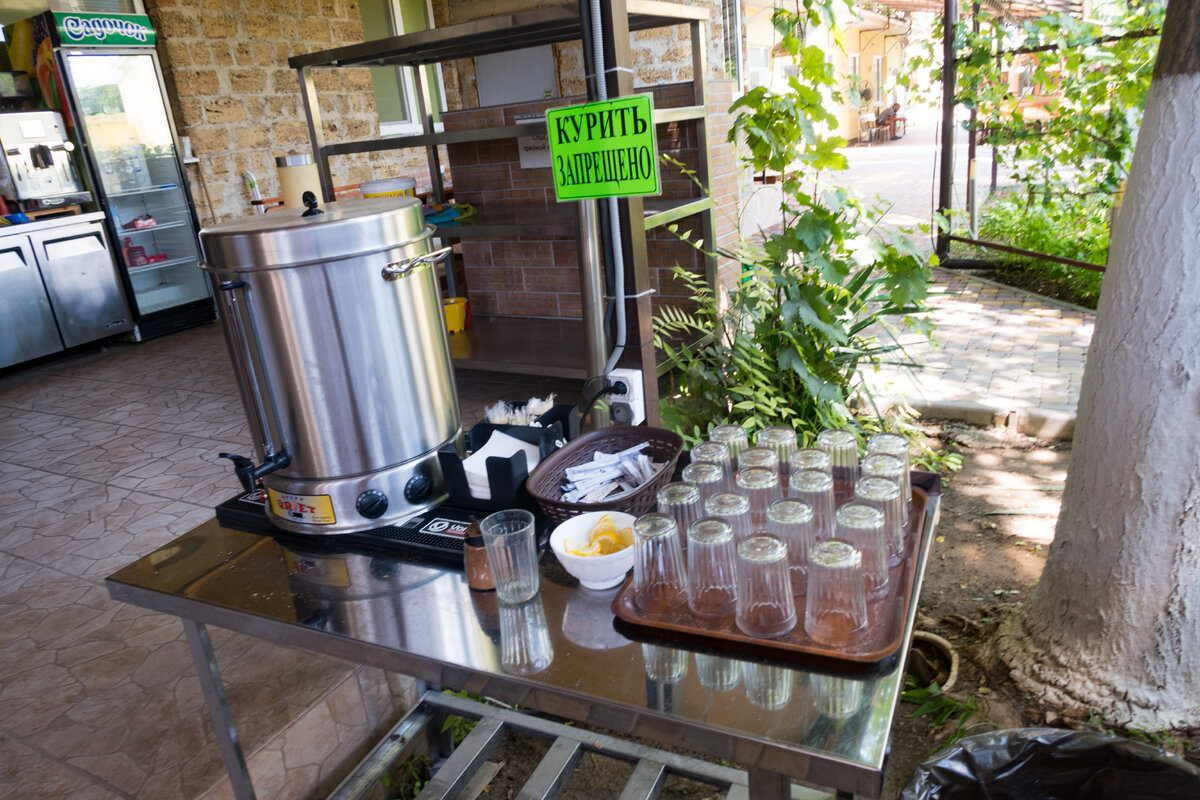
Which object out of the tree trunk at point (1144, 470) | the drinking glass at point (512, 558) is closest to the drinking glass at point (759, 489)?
the drinking glass at point (512, 558)

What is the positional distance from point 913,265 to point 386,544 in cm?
211

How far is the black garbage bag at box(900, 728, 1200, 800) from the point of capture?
146 cm

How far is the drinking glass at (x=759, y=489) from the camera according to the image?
1236mm

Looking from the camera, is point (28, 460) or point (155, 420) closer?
point (28, 460)

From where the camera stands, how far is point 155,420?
14.7ft

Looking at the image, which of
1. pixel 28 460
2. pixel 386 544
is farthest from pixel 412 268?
pixel 28 460

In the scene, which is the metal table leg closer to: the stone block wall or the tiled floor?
the tiled floor

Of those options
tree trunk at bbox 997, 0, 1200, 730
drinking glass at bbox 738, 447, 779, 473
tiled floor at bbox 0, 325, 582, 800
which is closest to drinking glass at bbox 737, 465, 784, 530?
drinking glass at bbox 738, 447, 779, 473

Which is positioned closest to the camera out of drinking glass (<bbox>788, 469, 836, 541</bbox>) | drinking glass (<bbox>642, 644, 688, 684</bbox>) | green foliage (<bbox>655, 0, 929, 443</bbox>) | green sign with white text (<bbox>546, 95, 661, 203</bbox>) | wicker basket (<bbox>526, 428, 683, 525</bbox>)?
drinking glass (<bbox>642, 644, 688, 684</bbox>)

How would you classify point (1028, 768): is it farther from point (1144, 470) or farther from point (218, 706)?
point (218, 706)

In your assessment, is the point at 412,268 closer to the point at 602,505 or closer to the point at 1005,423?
the point at 602,505

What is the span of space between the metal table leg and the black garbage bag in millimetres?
1308

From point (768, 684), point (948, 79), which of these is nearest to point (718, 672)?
point (768, 684)

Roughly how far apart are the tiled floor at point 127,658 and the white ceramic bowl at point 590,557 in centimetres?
111
